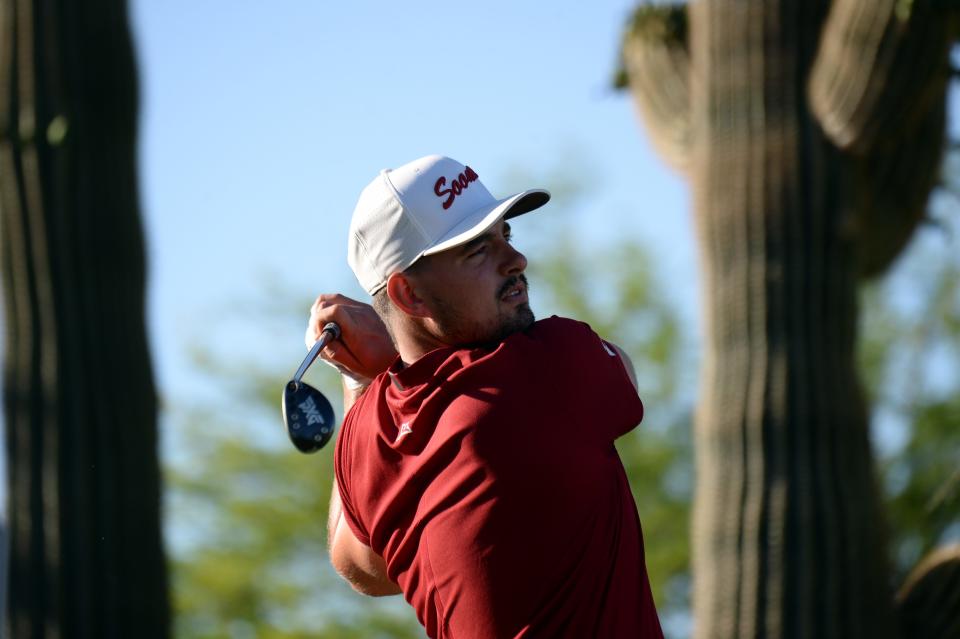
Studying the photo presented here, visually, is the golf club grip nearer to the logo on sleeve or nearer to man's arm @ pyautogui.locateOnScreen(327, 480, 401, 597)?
man's arm @ pyautogui.locateOnScreen(327, 480, 401, 597)

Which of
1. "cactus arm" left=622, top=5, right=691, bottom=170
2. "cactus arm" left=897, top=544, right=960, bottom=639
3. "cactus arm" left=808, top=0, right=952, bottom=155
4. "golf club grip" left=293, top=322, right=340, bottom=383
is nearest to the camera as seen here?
"golf club grip" left=293, top=322, right=340, bottom=383

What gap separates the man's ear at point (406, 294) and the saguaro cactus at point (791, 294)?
14.6 ft

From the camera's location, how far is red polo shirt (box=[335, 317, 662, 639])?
2.83m

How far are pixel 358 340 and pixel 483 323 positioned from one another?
1.68 feet

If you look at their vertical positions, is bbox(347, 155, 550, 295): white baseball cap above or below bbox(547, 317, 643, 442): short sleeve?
above

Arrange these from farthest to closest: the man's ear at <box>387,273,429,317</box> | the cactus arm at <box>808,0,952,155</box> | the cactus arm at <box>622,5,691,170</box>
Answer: the cactus arm at <box>622,5,691,170</box>
the cactus arm at <box>808,0,952,155</box>
the man's ear at <box>387,273,429,317</box>

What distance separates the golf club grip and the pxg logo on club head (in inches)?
1.3

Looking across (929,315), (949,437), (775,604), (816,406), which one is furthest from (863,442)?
(929,315)

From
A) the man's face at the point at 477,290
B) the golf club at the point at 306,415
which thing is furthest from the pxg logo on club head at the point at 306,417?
the man's face at the point at 477,290

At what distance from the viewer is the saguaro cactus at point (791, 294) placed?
7.18 m

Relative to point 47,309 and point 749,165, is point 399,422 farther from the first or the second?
point 749,165

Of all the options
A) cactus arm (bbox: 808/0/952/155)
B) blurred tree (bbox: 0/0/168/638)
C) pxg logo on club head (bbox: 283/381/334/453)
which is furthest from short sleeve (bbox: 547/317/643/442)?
cactus arm (bbox: 808/0/952/155)

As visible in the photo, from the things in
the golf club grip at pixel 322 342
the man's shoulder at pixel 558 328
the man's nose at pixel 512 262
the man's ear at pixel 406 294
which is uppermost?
the man's nose at pixel 512 262

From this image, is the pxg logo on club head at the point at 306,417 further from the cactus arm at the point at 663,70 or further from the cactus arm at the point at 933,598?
the cactus arm at the point at 663,70
